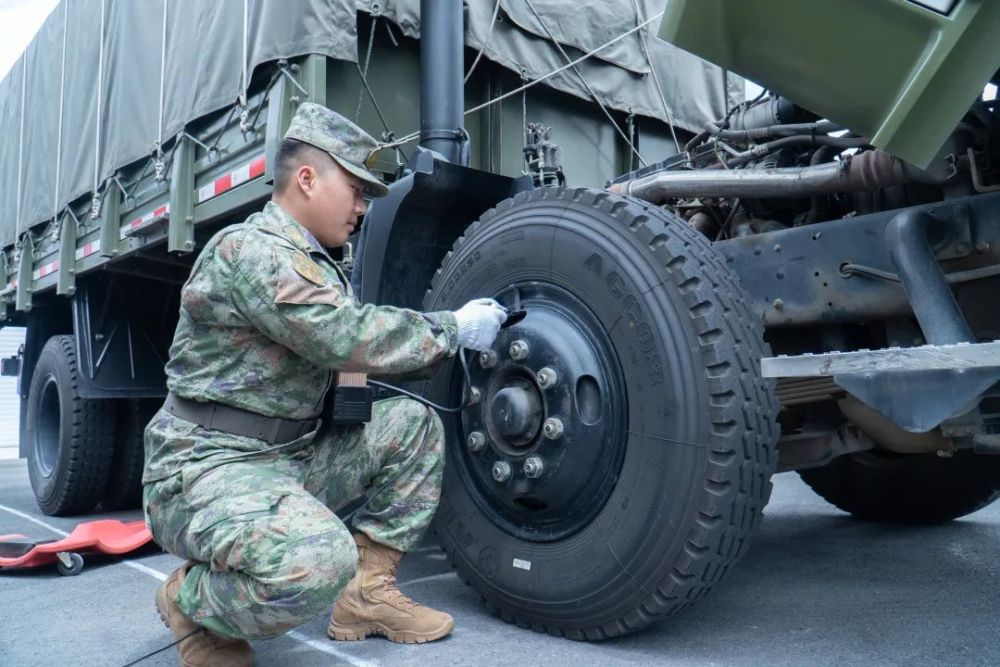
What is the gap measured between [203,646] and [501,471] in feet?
2.62

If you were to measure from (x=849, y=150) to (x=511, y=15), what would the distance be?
1743 mm

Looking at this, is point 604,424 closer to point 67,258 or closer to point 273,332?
point 273,332

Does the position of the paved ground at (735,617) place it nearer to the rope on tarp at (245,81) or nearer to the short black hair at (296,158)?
the short black hair at (296,158)

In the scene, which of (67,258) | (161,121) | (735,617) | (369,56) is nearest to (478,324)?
(735,617)

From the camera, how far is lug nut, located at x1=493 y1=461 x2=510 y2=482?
212cm

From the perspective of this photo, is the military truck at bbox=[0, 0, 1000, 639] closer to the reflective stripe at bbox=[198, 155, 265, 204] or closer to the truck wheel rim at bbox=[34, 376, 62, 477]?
the reflective stripe at bbox=[198, 155, 265, 204]

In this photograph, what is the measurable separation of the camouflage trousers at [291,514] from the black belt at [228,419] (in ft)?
0.11

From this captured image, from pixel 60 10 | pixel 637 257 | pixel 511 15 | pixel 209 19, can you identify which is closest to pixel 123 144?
pixel 209 19

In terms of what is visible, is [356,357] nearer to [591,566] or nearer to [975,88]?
[591,566]

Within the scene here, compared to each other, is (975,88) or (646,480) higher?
(975,88)

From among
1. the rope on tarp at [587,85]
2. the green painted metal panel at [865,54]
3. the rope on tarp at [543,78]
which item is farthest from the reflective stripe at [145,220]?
the green painted metal panel at [865,54]

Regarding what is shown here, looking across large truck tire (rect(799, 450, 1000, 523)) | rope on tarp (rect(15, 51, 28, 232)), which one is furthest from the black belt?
rope on tarp (rect(15, 51, 28, 232))

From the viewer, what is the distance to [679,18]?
1.79m

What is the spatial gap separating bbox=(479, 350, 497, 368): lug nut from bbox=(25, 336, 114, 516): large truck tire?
3.77 m
